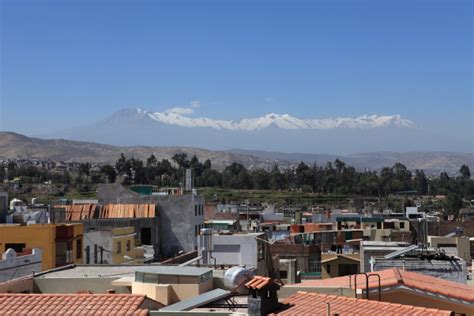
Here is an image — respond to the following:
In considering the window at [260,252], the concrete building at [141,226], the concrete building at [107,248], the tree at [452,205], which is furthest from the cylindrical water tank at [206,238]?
the tree at [452,205]

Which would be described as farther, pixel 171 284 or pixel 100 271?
pixel 100 271

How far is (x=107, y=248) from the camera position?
32844 millimetres

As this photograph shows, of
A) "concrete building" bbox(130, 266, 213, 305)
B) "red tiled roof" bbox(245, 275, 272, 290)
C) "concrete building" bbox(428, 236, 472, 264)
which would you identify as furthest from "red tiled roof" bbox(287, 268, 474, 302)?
"concrete building" bbox(428, 236, 472, 264)

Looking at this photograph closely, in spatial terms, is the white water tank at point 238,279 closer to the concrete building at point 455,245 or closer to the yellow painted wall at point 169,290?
the yellow painted wall at point 169,290

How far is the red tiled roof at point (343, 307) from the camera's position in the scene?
12133 mm

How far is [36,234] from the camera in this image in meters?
28.2

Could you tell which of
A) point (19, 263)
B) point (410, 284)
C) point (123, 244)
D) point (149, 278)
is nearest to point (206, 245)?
point (19, 263)

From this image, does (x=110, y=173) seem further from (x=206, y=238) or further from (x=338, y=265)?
(x=206, y=238)

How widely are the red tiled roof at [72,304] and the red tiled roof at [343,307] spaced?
241 cm

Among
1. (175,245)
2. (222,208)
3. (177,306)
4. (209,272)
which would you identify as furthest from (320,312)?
(222,208)

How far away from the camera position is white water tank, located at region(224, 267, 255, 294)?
48.9 feet

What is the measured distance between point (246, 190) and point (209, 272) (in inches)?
5764

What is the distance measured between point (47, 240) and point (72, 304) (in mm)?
15486

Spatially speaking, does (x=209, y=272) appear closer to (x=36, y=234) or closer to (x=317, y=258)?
(x=36, y=234)
